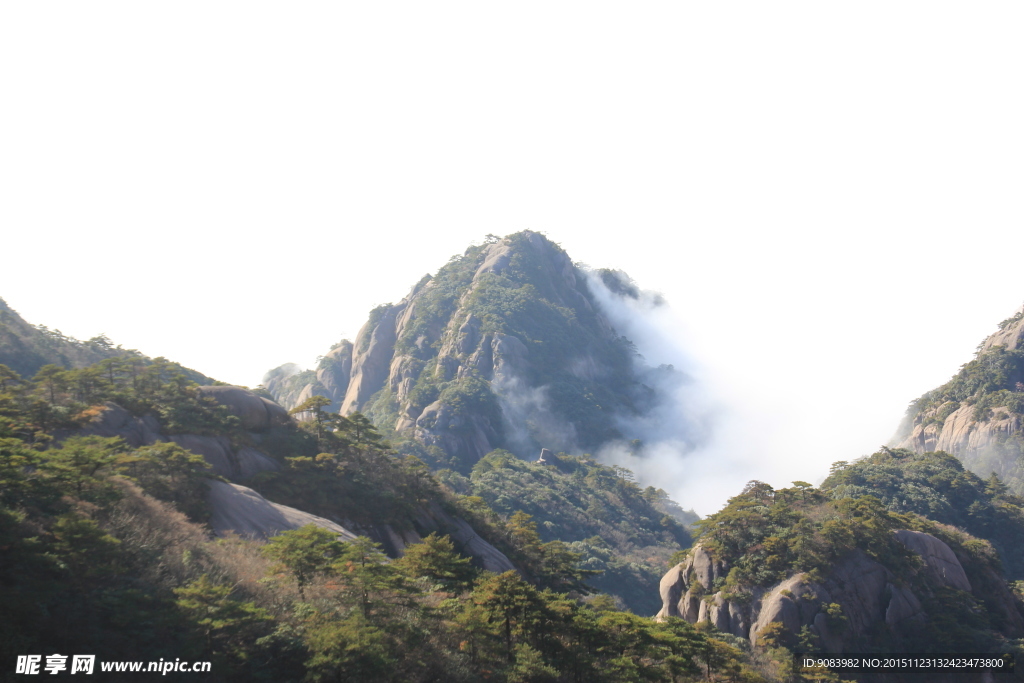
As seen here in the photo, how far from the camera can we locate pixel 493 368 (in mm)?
133750

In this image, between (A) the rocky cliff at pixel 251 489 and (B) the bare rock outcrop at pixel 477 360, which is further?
(B) the bare rock outcrop at pixel 477 360

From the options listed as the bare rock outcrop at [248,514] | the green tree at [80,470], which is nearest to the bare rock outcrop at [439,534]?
the bare rock outcrop at [248,514]

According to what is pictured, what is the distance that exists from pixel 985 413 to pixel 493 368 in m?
82.8

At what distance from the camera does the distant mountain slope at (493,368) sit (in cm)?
12369

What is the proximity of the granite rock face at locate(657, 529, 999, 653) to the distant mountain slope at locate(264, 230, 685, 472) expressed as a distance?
65.1 meters

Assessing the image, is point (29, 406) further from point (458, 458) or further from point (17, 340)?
point (458, 458)

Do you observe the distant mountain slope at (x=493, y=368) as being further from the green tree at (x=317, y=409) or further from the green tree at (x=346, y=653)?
the green tree at (x=346, y=653)

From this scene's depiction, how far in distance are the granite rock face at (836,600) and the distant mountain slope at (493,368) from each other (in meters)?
65.1

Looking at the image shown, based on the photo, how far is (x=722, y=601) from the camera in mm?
47094

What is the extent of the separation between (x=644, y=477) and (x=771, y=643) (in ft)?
298

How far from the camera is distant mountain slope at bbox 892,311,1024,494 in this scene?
98688 mm

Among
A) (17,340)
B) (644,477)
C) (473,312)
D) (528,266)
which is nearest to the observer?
(17,340)

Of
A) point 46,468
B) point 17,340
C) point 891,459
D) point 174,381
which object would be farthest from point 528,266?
point 46,468

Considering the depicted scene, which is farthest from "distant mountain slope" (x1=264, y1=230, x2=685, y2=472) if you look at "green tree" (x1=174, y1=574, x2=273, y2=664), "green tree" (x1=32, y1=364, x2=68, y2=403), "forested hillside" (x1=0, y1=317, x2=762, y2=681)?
"green tree" (x1=174, y1=574, x2=273, y2=664)
